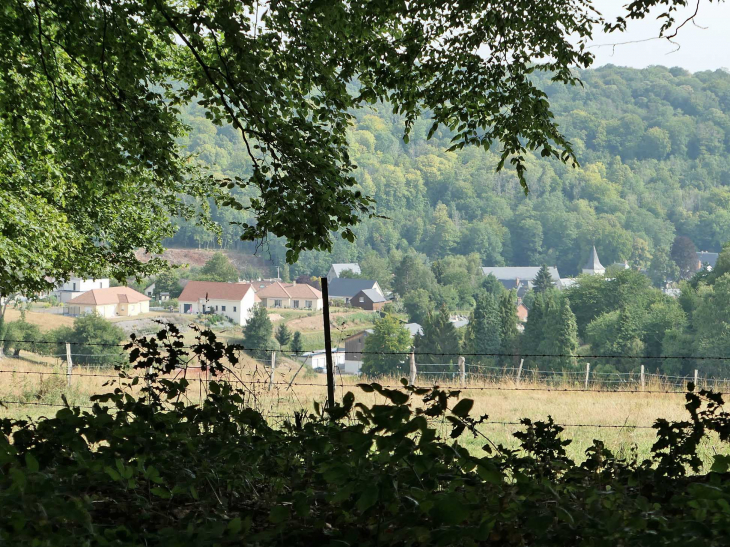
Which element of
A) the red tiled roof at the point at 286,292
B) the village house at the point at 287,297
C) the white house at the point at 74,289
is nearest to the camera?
the white house at the point at 74,289

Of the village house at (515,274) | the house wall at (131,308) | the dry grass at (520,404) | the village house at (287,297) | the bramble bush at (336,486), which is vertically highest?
the village house at (515,274)

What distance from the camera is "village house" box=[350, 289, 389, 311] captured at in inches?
4417

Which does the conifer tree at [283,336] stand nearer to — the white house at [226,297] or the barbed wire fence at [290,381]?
the white house at [226,297]

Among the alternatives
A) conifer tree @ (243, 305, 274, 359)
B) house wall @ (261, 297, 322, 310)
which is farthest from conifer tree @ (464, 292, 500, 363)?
house wall @ (261, 297, 322, 310)

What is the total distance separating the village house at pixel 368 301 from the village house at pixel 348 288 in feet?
4.62

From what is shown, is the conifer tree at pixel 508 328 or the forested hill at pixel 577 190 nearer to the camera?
the conifer tree at pixel 508 328

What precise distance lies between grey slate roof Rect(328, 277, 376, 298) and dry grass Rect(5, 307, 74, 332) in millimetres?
44870

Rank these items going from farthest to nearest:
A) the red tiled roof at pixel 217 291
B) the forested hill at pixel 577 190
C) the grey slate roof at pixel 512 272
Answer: the grey slate roof at pixel 512 272
the forested hill at pixel 577 190
the red tiled roof at pixel 217 291

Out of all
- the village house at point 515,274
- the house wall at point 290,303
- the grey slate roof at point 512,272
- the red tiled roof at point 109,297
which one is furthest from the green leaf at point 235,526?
the grey slate roof at point 512,272

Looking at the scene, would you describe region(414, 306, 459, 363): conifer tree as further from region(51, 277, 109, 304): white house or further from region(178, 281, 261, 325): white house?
region(51, 277, 109, 304): white house

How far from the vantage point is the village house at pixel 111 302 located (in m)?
95.9

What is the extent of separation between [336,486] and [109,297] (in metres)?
104

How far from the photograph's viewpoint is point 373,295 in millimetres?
114000

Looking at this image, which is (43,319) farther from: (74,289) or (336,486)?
(336,486)
